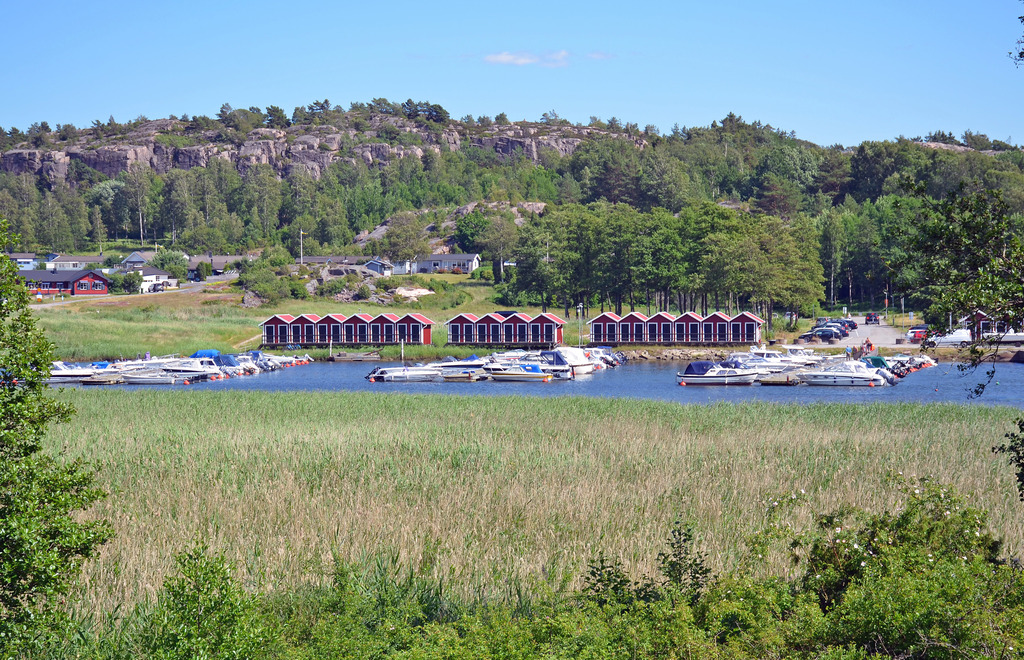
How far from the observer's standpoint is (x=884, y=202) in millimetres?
118688

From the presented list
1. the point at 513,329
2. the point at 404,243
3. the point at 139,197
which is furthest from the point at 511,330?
the point at 139,197

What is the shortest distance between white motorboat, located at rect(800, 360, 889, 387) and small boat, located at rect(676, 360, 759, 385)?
3.50 meters

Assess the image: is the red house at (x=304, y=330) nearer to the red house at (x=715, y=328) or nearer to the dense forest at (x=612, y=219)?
the dense forest at (x=612, y=219)

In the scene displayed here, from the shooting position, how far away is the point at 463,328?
78812 mm

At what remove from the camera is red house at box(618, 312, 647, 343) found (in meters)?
78.9

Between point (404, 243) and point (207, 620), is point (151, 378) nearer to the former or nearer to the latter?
point (207, 620)

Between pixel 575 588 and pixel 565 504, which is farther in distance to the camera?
pixel 565 504

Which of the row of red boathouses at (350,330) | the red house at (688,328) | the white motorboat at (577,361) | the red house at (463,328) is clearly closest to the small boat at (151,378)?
the row of red boathouses at (350,330)

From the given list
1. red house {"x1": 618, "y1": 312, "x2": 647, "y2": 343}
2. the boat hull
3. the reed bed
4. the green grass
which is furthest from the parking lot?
the reed bed

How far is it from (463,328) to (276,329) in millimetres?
16192

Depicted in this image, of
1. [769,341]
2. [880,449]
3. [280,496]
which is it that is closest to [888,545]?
[280,496]

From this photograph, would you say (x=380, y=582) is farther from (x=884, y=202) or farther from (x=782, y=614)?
(x=884, y=202)

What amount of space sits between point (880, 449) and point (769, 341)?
54.4 metres

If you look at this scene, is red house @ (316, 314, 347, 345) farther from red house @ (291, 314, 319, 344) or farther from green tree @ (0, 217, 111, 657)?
green tree @ (0, 217, 111, 657)
